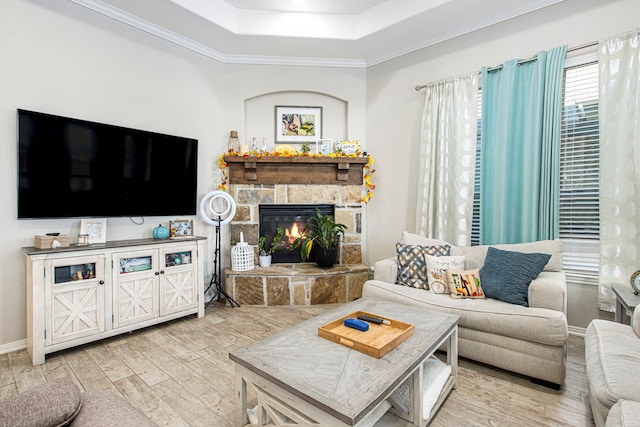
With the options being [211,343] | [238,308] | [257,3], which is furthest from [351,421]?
Answer: [257,3]

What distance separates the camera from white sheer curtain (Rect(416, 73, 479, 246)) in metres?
3.27

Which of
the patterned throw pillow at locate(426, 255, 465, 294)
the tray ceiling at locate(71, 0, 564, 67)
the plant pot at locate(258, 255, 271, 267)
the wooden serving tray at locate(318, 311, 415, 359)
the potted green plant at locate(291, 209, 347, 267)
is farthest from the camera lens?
the plant pot at locate(258, 255, 271, 267)

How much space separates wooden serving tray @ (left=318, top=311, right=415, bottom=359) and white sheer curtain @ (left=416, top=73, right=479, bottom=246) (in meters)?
1.90

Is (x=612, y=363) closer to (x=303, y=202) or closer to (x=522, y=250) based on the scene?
(x=522, y=250)

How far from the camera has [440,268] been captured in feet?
8.95

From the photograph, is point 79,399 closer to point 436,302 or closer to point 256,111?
point 436,302

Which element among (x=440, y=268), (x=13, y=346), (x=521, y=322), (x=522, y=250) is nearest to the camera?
(x=521, y=322)

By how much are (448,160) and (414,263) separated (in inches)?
50.5

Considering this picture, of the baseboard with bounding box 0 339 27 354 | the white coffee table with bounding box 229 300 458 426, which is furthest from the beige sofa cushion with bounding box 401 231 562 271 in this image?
the baseboard with bounding box 0 339 27 354

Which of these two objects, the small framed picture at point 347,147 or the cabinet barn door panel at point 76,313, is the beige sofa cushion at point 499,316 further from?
the cabinet barn door panel at point 76,313

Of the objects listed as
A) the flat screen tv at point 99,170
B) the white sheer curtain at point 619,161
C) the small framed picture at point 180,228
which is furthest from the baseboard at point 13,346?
the white sheer curtain at point 619,161

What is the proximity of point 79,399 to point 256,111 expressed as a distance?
147 inches

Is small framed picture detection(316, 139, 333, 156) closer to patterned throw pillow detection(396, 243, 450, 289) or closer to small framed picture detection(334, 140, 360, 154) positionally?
small framed picture detection(334, 140, 360, 154)

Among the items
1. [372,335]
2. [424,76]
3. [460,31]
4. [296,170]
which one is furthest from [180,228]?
[460,31]
